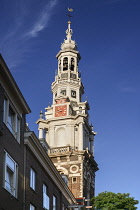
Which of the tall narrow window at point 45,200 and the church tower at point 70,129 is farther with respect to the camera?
the church tower at point 70,129

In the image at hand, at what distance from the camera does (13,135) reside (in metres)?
29.9

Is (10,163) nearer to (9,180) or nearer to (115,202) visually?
(9,180)

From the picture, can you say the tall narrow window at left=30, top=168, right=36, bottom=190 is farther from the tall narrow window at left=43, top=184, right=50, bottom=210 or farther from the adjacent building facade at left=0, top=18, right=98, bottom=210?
the tall narrow window at left=43, top=184, right=50, bottom=210

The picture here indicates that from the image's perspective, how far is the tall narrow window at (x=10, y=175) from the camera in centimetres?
2795

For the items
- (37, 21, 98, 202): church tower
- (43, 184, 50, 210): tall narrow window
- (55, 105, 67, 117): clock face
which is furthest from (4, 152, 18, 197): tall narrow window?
(55, 105, 67, 117): clock face

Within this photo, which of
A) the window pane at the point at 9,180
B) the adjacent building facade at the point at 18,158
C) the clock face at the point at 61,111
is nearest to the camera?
the adjacent building facade at the point at 18,158

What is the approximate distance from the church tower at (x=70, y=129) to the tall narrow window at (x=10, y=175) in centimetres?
5007

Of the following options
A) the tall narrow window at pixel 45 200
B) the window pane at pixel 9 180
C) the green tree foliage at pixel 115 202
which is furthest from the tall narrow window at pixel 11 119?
the green tree foliage at pixel 115 202

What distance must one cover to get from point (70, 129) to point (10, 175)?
5762 cm

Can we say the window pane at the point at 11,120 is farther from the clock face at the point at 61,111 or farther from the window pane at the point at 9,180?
the clock face at the point at 61,111

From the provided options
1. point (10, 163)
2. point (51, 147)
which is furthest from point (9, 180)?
point (51, 147)

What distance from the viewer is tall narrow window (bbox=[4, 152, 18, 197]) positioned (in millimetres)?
27947

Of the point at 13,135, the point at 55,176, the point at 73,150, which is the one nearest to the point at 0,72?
the point at 13,135

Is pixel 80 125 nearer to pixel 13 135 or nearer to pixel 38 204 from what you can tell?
pixel 38 204
